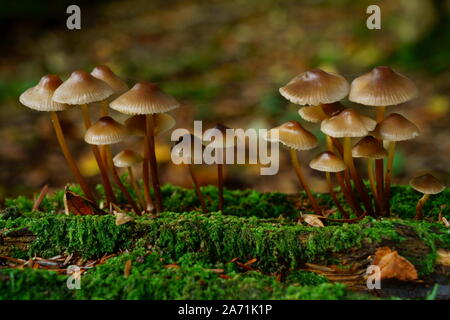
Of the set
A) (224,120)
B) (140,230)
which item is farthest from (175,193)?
(224,120)

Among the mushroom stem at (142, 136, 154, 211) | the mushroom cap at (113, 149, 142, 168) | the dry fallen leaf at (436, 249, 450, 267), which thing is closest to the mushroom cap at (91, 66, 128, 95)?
the mushroom stem at (142, 136, 154, 211)

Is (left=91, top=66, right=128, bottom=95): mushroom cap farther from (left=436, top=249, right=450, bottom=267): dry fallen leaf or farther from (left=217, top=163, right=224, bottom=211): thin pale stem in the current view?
(left=436, top=249, right=450, bottom=267): dry fallen leaf

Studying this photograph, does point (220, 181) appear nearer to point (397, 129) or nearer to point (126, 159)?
point (126, 159)

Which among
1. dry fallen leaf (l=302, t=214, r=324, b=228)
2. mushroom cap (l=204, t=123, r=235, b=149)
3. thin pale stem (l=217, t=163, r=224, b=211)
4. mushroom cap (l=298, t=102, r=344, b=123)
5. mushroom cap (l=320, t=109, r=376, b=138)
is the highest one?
mushroom cap (l=298, t=102, r=344, b=123)

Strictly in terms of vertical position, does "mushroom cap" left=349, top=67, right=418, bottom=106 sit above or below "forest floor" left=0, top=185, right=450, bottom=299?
above

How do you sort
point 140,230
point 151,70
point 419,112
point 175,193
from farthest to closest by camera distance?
point 151,70, point 419,112, point 175,193, point 140,230

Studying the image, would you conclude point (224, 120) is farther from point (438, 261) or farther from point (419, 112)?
point (438, 261)
